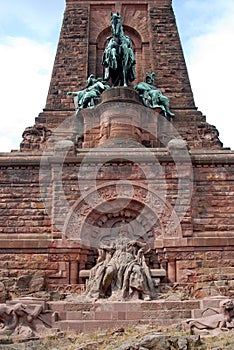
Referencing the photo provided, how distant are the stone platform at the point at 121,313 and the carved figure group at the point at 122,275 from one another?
1.47ft

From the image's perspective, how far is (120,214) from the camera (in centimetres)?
1457

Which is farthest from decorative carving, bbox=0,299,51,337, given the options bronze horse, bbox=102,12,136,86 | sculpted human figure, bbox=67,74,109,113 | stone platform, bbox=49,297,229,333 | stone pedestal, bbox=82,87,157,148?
bronze horse, bbox=102,12,136,86

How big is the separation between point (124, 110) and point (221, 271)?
7.10m

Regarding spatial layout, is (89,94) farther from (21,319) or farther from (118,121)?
(21,319)

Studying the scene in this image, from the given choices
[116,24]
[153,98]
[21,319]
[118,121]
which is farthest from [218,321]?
[116,24]

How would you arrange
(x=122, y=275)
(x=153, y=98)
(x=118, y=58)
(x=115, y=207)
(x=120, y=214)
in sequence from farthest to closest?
(x=153, y=98) → (x=118, y=58) → (x=120, y=214) → (x=115, y=207) → (x=122, y=275)

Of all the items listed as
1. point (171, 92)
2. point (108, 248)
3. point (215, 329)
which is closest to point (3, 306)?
point (108, 248)

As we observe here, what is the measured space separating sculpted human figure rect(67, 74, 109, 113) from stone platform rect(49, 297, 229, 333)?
10.3 m

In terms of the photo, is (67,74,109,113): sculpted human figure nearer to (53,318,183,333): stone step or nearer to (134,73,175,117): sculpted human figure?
(134,73,175,117): sculpted human figure

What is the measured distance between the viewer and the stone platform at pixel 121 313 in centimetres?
1039

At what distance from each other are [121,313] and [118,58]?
1186 centimetres

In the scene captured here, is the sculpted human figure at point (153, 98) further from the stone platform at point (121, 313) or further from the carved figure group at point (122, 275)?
the stone platform at point (121, 313)

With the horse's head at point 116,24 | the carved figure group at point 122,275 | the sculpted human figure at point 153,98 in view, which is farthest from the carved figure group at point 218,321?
the horse's head at point 116,24

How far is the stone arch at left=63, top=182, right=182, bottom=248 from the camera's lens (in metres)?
13.9
